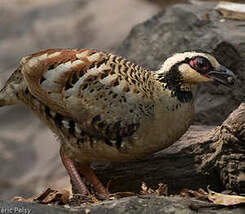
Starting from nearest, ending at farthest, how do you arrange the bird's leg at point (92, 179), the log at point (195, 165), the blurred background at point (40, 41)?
the log at point (195, 165), the bird's leg at point (92, 179), the blurred background at point (40, 41)

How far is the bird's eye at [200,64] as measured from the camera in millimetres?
4848

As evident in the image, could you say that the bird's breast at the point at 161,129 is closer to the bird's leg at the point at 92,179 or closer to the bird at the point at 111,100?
the bird at the point at 111,100

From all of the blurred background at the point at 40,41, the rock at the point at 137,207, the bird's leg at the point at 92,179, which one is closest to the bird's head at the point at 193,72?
the bird's leg at the point at 92,179

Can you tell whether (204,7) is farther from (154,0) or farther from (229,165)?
(229,165)

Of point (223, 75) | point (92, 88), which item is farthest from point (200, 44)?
point (92, 88)

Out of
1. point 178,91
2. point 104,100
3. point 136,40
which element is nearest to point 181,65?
point 178,91

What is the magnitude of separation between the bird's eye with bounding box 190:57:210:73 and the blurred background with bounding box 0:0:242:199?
14.0 feet

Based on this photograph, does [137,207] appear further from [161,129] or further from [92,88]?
[92,88]

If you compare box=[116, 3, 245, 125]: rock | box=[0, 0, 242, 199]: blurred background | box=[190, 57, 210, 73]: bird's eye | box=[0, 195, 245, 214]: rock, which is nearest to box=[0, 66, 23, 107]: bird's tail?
box=[190, 57, 210, 73]: bird's eye

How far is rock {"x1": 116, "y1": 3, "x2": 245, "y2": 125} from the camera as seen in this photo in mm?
6393

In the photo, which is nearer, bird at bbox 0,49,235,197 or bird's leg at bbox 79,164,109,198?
bird at bbox 0,49,235,197

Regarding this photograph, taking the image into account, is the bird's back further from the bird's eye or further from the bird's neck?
the bird's eye

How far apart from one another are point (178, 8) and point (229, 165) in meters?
3.51

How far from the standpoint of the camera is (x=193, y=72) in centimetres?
486
